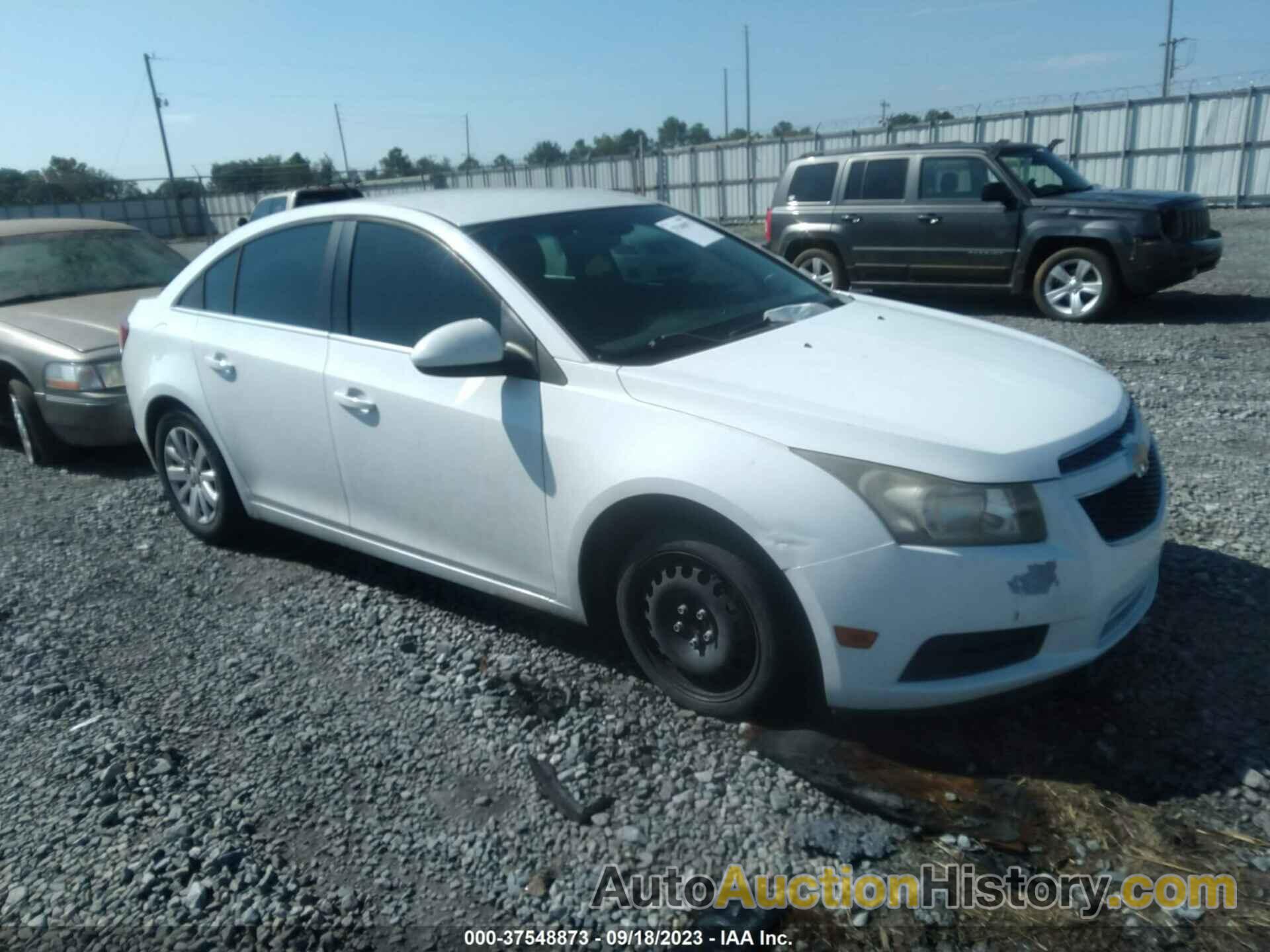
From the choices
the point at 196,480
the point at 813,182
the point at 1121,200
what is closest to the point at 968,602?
the point at 196,480

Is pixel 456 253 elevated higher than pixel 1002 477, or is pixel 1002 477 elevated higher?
pixel 456 253

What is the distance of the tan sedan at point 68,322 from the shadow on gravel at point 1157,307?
7.85 metres

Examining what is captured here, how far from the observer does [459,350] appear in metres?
3.31

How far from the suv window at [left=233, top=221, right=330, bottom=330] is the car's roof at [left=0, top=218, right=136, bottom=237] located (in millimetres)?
4032

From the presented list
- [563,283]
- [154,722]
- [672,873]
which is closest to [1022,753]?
[672,873]

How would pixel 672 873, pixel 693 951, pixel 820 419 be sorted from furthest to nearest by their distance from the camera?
pixel 820 419 < pixel 672 873 < pixel 693 951

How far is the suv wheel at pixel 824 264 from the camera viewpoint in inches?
479

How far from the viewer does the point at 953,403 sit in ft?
9.94

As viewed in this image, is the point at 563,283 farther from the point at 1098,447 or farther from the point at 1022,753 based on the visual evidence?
A: the point at 1022,753

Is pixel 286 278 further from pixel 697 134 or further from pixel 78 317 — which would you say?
pixel 697 134

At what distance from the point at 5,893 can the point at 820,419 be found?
2.62 meters

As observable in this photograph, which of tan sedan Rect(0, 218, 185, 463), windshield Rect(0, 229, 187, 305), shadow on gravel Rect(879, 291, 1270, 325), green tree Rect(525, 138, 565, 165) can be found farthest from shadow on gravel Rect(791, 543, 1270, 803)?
green tree Rect(525, 138, 565, 165)

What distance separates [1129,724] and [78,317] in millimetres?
6760

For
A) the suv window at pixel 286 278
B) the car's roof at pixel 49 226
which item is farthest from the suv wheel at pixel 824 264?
the suv window at pixel 286 278
